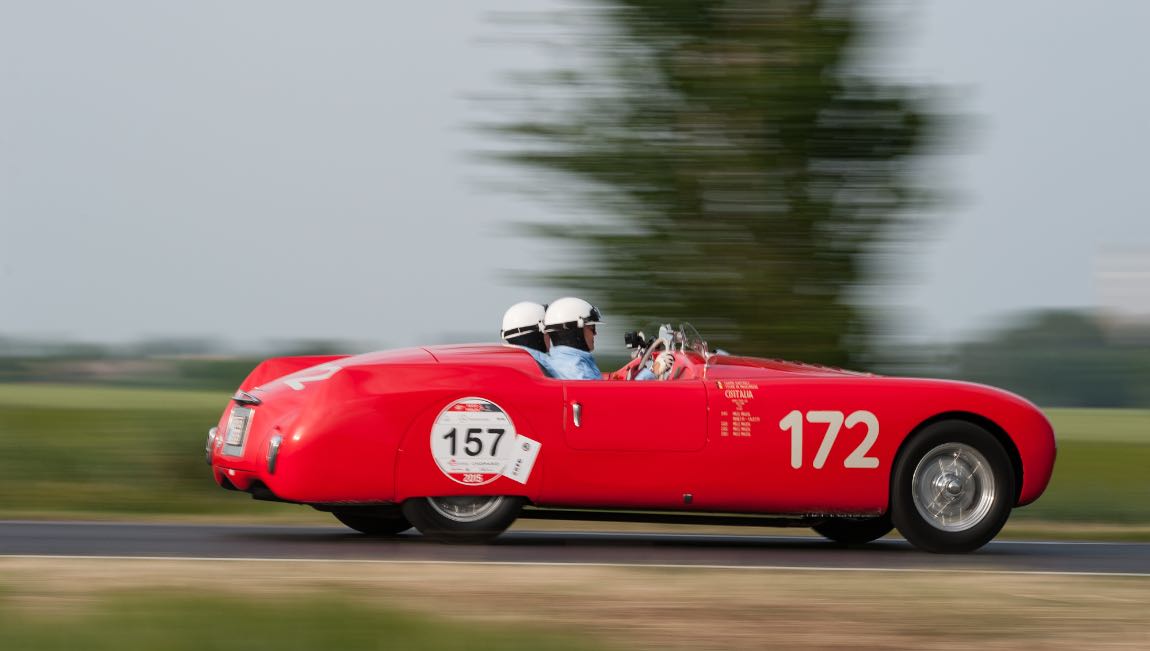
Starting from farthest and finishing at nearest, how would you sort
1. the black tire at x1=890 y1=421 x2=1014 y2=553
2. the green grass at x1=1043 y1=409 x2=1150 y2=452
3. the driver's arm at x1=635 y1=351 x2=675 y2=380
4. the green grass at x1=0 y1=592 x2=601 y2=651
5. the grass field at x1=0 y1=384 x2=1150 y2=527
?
1. the green grass at x1=1043 y1=409 x2=1150 y2=452
2. the grass field at x1=0 y1=384 x2=1150 y2=527
3. the driver's arm at x1=635 y1=351 x2=675 y2=380
4. the black tire at x1=890 y1=421 x2=1014 y2=553
5. the green grass at x1=0 y1=592 x2=601 y2=651

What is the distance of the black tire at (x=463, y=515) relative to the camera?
25.5 feet

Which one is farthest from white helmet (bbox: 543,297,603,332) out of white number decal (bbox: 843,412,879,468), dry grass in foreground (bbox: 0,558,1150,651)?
dry grass in foreground (bbox: 0,558,1150,651)

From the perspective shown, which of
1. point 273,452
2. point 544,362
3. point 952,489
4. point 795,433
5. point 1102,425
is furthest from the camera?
point 1102,425

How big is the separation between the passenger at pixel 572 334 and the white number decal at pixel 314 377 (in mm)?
1272

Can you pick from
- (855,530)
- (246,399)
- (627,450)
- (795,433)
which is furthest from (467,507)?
(855,530)

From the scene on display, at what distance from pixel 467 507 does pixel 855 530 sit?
257 cm

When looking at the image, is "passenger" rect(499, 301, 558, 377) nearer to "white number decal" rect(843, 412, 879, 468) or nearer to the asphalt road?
the asphalt road

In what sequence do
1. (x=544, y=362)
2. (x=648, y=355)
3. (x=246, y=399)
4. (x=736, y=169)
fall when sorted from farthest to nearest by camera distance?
1. (x=736, y=169)
2. (x=648, y=355)
3. (x=544, y=362)
4. (x=246, y=399)

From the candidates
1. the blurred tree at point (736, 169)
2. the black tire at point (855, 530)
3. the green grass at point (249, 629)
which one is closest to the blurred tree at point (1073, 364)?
the blurred tree at point (736, 169)

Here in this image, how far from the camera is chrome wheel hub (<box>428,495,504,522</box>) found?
781cm

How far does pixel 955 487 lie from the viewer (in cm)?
802

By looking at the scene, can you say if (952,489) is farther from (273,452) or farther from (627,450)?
(273,452)

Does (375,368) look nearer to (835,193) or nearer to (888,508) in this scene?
(888,508)

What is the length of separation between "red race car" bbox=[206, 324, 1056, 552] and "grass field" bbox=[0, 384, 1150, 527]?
3786 mm
